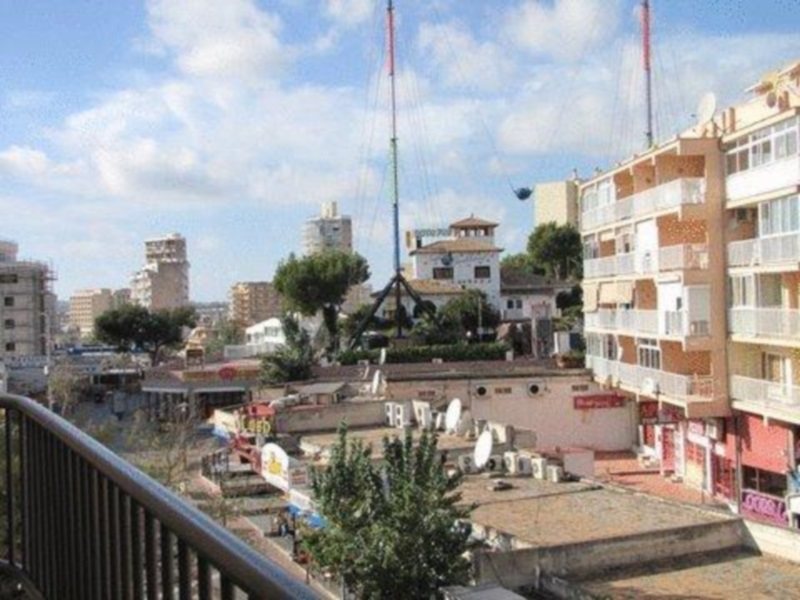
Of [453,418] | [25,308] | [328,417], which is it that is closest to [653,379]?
[453,418]

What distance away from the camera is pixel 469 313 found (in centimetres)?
6575

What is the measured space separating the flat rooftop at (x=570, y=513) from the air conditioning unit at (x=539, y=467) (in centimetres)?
57

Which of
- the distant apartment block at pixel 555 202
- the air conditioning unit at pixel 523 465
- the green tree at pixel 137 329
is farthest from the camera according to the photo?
the distant apartment block at pixel 555 202

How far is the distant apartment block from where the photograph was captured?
104 m

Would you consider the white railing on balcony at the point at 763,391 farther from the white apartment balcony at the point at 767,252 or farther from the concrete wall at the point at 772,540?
the concrete wall at the point at 772,540

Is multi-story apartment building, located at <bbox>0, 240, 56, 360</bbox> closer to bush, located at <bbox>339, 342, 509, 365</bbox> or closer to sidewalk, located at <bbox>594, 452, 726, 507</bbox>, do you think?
bush, located at <bbox>339, 342, 509, 365</bbox>

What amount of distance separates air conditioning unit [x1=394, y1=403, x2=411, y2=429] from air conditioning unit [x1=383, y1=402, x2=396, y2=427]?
0.19 m

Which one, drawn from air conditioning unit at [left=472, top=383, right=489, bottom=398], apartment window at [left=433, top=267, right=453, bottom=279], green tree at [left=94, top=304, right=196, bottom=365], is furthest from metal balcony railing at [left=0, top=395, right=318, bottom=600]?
green tree at [left=94, top=304, right=196, bottom=365]

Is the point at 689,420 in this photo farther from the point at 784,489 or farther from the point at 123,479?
the point at 123,479

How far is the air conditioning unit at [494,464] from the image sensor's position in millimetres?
22189

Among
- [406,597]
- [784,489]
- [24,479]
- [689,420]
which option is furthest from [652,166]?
[24,479]

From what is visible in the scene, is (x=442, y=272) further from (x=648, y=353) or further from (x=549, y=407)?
(x=648, y=353)

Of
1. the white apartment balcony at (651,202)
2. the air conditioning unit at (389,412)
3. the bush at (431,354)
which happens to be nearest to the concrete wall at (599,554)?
the white apartment balcony at (651,202)

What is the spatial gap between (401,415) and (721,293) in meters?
10.5
